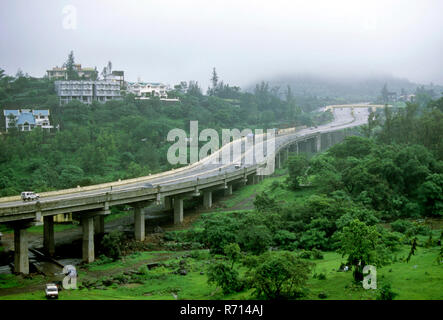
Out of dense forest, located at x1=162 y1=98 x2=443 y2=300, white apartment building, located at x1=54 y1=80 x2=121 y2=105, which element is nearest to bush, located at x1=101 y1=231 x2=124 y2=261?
dense forest, located at x1=162 y1=98 x2=443 y2=300

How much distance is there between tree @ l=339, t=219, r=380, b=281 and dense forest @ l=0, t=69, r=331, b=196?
1707 inches

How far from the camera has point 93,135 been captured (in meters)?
97.4

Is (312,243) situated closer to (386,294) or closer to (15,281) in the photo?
(386,294)

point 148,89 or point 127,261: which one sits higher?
point 148,89

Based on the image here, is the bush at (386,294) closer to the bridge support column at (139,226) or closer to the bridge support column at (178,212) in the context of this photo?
the bridge support column at (139,226)

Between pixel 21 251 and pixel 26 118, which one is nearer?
pixel 21 251

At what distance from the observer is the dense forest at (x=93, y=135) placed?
7981 centimetres

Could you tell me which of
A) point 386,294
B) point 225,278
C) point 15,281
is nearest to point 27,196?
point 15,281

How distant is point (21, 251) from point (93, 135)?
58464 millimetres

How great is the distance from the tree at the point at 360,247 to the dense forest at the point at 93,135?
142ft

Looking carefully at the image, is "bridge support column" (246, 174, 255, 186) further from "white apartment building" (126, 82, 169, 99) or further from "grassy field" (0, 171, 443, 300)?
"white apartment building" (126, 82, 169, 99)

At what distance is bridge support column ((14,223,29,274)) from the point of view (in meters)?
40.6

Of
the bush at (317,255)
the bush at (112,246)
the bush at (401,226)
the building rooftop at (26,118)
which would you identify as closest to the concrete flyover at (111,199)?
the bush at (112,246)
